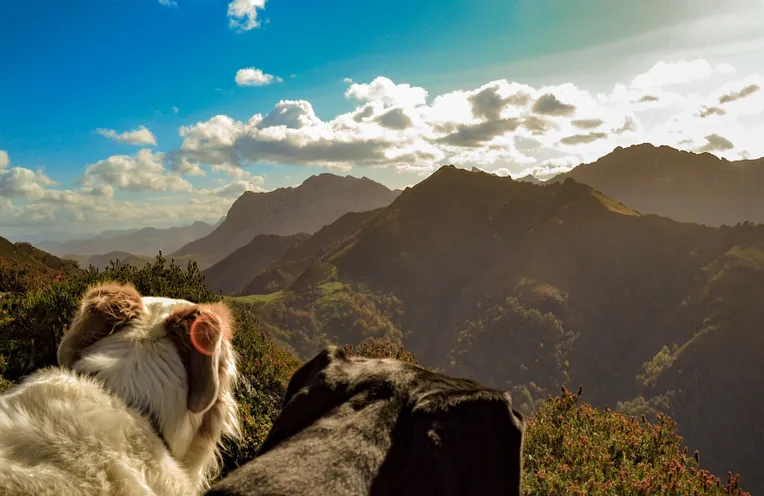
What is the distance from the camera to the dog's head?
2.32 metres

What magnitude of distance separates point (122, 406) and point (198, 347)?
1.39 ft

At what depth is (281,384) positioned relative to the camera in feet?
24.5

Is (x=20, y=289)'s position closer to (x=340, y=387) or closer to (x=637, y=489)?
(x=340, y=387)

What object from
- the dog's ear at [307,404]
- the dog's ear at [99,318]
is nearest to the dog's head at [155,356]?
the dog's ear at [99,318]

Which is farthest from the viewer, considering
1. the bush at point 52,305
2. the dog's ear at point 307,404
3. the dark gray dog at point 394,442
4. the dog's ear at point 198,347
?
the bush at point 52,305

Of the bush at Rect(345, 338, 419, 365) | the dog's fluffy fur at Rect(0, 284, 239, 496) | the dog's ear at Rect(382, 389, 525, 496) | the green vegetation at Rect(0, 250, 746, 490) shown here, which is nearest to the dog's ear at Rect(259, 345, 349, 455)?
the dog's fluffy fur at Rect(0, 284, 239, 496)

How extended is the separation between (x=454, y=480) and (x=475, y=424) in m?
0.26

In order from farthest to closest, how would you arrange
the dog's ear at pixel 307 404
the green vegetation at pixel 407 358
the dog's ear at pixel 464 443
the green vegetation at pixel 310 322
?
1. the green vegetation at pixel 310 322
2. the green vegetation at pixel 407 358
3. the dog's ear at pixel 307 404
4. the dog's ear at pixel 464 443

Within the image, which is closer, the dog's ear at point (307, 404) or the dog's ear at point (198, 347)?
the dog's ear at point (198, 347)

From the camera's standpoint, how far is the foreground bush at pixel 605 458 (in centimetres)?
605

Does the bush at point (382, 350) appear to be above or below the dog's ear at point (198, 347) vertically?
below

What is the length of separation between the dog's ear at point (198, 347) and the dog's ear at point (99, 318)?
0.94 ft

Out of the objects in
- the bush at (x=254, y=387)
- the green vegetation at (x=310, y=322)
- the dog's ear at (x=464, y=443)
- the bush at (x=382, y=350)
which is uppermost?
the dog's ear at (x=464, y=443)

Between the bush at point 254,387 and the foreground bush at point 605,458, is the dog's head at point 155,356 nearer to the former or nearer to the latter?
the bush at point 254,387
